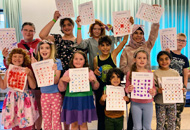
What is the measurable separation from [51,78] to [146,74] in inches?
41.9

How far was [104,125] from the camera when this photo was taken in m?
2.05

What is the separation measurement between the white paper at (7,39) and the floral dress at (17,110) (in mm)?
615

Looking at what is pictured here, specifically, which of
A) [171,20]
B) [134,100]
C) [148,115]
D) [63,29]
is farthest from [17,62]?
[171,20]

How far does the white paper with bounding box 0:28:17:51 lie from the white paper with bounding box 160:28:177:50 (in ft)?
6.64

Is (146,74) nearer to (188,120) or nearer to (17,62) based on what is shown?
(17,62)

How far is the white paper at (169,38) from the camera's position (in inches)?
81.4

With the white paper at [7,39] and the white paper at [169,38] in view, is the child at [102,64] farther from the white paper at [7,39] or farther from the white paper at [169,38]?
the white paper at [7,39]

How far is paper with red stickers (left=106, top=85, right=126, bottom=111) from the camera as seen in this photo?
179 cm

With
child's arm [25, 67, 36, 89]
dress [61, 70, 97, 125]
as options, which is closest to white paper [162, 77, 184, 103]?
dress [61, 70, 97, 125]

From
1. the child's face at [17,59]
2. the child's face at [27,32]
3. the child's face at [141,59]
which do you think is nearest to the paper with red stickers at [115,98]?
the child's face at [141,59]

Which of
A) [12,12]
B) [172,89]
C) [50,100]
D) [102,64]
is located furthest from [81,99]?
[12,12]

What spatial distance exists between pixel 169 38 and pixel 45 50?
1.61 m

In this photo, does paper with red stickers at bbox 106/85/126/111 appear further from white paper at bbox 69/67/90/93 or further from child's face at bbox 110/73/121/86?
white paper at bbox 69/67/90/93

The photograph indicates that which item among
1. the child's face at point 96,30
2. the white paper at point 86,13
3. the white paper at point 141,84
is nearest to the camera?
the white paper at point 141,84
